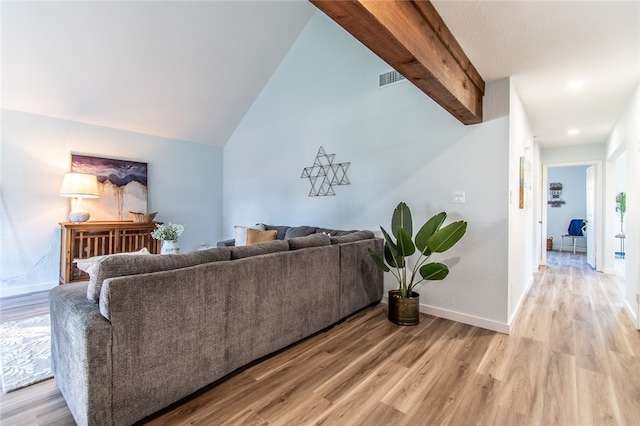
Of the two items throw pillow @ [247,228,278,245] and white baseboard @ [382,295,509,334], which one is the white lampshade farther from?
white baseboard @ [382,295,509,334]

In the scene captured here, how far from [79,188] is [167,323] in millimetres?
3595

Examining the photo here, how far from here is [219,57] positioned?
14.8ft

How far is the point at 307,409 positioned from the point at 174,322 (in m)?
0.89

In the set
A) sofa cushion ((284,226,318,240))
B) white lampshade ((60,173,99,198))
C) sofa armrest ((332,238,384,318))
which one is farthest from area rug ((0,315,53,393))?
sofa cushion ((284,226,318,240))

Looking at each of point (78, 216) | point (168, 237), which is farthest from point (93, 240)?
point (168, 237)

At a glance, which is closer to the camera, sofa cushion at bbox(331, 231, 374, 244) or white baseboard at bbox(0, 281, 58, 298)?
sofa cushion at bbox(331, 231, 374, 244)

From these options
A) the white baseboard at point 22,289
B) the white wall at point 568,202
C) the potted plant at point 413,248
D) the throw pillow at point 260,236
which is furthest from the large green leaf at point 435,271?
the white wall at point 568,202

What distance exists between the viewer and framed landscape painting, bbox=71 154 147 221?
4447mm

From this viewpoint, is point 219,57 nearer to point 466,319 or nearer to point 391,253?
point 391,253

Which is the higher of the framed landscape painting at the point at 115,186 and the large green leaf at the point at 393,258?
the framed landscape painting at the point at 115,186

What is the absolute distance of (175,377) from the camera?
1619 millimetres

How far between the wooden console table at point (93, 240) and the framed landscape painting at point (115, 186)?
16.4 inches

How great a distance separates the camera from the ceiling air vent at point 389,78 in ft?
11.4

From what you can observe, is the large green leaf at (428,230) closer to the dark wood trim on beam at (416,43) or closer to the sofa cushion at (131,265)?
the dark wood trim on beam at (416,43)
